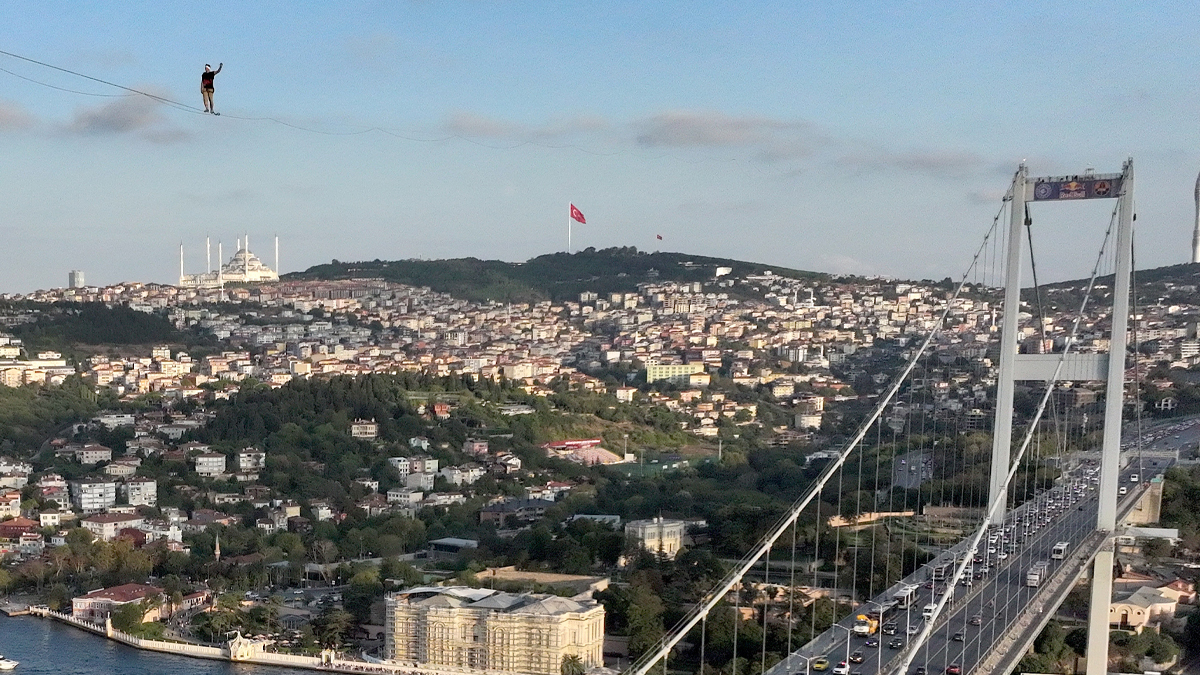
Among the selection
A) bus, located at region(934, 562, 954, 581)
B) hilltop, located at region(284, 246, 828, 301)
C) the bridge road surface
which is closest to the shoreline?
bus, located at region(934, 562, 954, 581)

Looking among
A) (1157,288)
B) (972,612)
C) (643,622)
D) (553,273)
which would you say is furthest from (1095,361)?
(553,273)

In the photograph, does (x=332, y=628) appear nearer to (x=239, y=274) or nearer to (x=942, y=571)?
(x=942, y=571)

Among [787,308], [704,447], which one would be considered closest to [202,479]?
[704,447]

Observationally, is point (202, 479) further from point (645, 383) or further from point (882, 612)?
point (882, 612)

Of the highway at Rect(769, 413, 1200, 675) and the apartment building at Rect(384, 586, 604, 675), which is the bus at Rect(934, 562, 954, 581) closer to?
the highway at Rect(769, 413, 1200, 675)

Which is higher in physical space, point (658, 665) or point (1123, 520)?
point (1123, 520)

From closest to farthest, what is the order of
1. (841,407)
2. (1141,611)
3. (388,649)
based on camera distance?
(1141,611), (388,649), (841,407)
